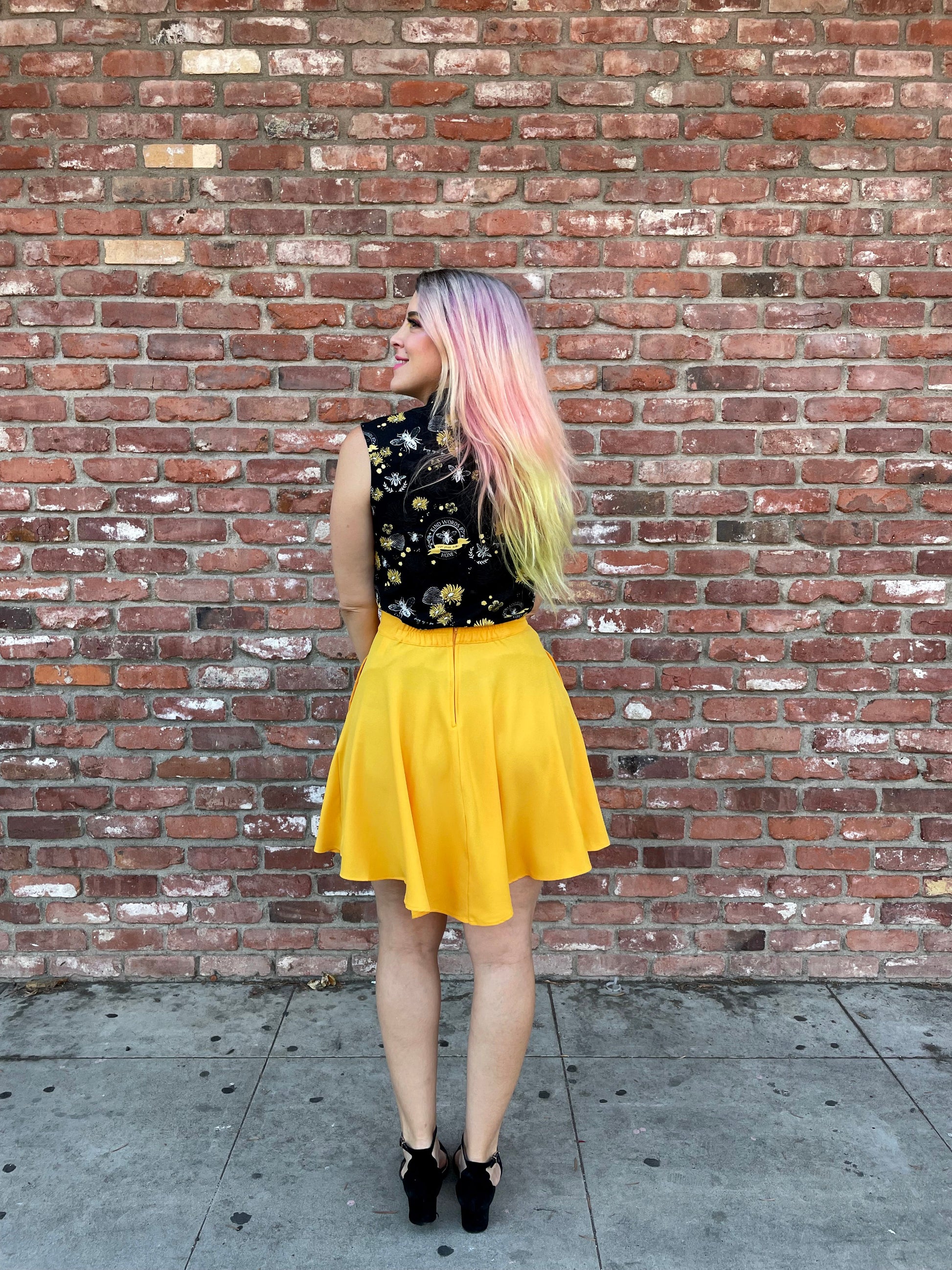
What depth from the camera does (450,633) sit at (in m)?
1.96

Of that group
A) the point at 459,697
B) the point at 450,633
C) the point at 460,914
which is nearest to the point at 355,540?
the point at 450,633

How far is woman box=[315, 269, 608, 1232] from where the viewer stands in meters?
1.88

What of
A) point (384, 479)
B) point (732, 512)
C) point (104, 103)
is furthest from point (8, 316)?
point (732, 512)

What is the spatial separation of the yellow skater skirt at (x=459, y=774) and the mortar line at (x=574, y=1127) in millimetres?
719

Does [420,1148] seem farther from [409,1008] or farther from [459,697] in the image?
[459,697]

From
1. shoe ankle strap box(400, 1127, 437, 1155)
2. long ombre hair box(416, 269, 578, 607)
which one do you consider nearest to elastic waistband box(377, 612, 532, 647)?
long ombre hair box(416, 269, 578, 607)

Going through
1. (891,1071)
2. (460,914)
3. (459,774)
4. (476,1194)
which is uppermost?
→ (459,774)

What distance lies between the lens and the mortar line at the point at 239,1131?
77.8 inches

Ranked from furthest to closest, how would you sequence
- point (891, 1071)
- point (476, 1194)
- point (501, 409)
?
point (891, 1071)
point (476, 1194)
point (501, 409)

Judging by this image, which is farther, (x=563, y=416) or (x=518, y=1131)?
(x=563, y=416)

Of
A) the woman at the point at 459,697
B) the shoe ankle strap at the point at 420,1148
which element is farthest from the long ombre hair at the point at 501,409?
the shoe ankle strap at the point at 420,1148

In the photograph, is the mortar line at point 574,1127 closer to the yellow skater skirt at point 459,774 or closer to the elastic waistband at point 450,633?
the yellow skater skirt at point 459,774

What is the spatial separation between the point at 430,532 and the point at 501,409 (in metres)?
0.28

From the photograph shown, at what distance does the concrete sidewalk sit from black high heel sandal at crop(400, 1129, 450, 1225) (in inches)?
1.5
